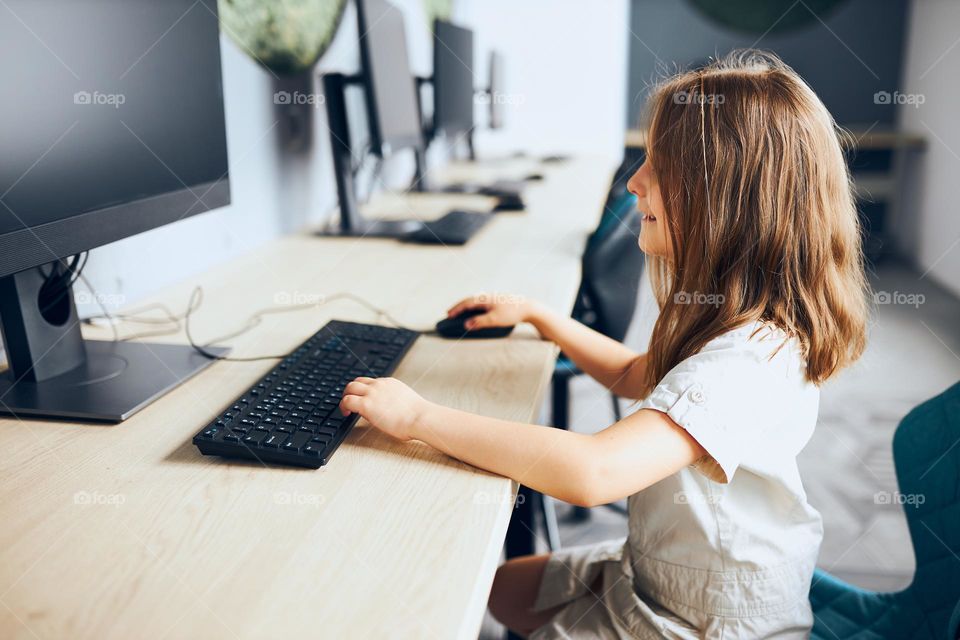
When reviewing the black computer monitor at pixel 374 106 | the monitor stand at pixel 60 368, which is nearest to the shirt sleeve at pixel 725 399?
the monitor stand at pixel 60 368

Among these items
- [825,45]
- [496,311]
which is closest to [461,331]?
[496,311]

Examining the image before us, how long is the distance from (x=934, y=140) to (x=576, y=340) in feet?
12.5

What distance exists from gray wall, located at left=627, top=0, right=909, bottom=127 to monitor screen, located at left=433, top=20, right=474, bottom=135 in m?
2.04

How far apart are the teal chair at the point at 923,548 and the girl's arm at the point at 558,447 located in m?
0.32

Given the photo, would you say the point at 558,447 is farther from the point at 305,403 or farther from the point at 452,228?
the point at 452,228

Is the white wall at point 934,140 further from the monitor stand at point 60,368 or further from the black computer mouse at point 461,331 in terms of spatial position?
the monitor stand at point 60,368

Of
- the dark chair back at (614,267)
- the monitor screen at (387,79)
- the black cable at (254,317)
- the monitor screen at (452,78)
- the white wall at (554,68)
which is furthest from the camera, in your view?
the white wall at (554,68)

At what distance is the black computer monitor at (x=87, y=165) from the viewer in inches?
28.0

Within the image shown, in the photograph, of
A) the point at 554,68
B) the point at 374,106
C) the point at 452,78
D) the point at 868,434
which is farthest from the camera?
the point at 554,68

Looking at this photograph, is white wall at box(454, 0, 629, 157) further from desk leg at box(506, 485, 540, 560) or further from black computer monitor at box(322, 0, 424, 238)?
desk leg at box(506, 485, 540, 560)

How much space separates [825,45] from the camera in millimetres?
4594

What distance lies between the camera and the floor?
1699 mm

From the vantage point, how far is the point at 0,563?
543 millimetres

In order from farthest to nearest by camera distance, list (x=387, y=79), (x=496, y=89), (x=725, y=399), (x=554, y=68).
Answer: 1. (x=554, y=68)
2. (x=496, y=89)
3. (x=387, y=79)
4. (x=725, y=399)
